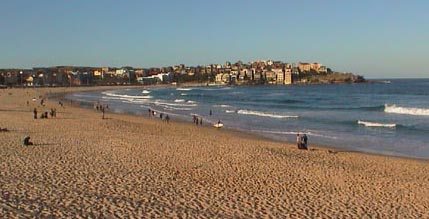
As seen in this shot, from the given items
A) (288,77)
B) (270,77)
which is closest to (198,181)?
(288,77)

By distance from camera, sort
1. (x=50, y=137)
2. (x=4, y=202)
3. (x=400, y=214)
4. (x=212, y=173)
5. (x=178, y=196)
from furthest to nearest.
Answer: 1. (x=50, y=137)
2. (x=212, y=173)
3. (x=178, y=196)
4. (x=400, y=214)
5. (x=4, y=202)

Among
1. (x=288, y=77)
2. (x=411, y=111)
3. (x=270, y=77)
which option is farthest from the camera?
(x=270, y=77)

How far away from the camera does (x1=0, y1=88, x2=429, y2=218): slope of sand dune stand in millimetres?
10125

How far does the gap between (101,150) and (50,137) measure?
4578 millimetres

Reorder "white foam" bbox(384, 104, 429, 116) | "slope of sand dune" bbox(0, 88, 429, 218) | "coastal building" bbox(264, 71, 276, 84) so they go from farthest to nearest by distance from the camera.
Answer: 1. "coastal building" bbox(264, 71, 276, 84)
2. "white foam" bbox(384, 104, 429, 116)
3. "slope of sand dune" bbox(0, 88, 429, 218)

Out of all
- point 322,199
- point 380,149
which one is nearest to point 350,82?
point 380,149

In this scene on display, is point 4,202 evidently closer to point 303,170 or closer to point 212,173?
point 212,173

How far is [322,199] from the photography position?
1154 cm

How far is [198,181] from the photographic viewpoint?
43.2 feet

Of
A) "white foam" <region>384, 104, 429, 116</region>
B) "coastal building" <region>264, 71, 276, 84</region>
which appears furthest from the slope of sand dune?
"coastal building" <region>264, 71, 276, 84</region>

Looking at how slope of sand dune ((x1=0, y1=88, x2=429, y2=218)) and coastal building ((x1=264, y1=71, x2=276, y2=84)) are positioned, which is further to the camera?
coastal building ((x1=264, y1=71, x2=276, y2=84))

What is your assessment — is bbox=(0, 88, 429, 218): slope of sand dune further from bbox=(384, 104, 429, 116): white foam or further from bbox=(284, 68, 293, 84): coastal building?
bbox=(284, 68, 293, 84): coastal building

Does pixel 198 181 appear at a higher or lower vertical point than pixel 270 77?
higher

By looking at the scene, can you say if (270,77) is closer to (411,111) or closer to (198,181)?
(411,111)
